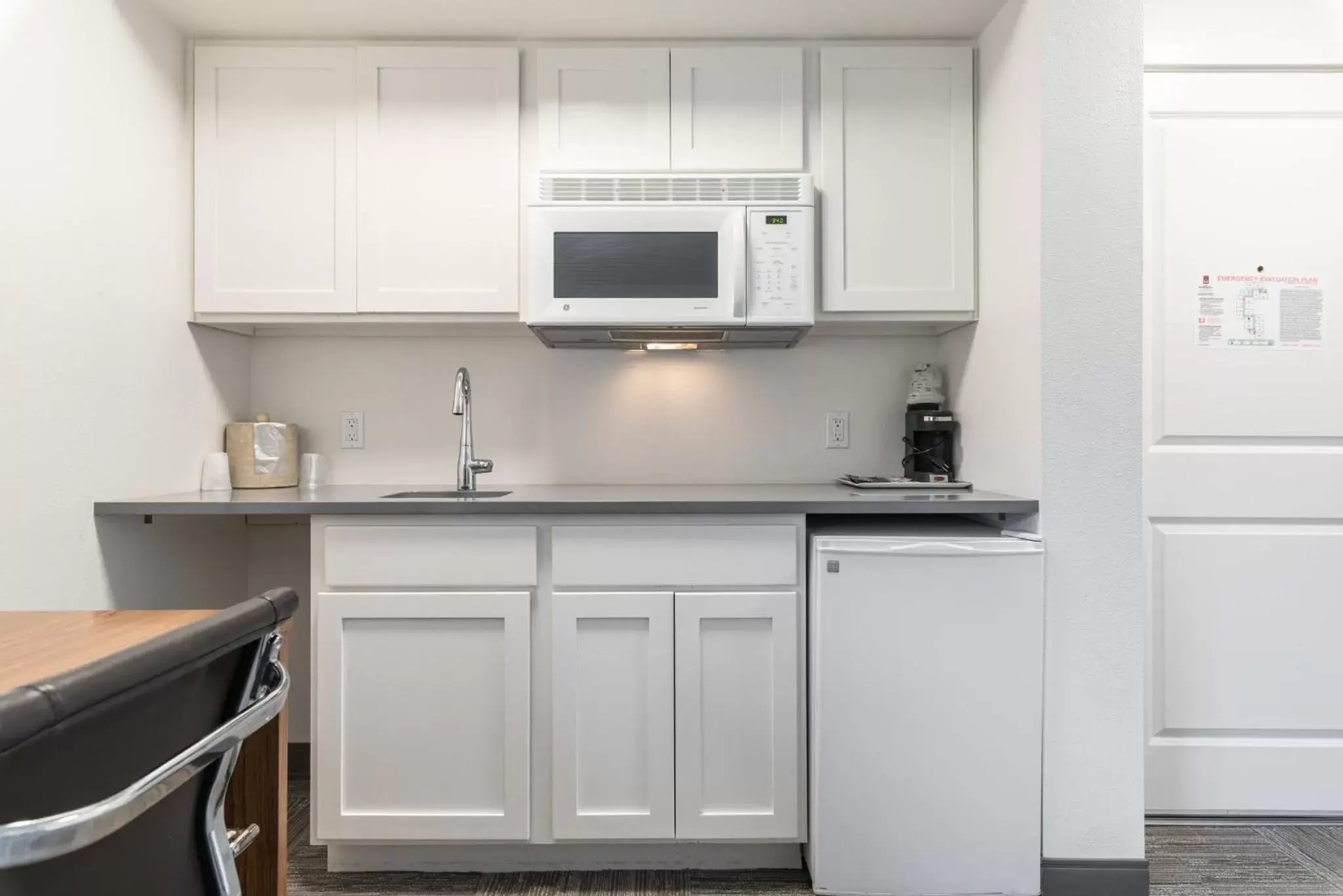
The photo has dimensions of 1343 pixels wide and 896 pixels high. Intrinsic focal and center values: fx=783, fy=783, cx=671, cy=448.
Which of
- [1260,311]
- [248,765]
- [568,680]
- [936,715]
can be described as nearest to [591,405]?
[568,680]

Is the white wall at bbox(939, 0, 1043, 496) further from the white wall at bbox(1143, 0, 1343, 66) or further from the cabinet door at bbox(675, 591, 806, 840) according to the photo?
the cabinet door at bbox(675, 591, 806, 840)

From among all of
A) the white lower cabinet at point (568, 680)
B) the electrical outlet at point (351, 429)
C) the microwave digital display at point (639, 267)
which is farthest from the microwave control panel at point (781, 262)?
the electrical outlet at point (351, 429)

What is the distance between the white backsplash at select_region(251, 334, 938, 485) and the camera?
2.44m

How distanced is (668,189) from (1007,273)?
2.95 ft

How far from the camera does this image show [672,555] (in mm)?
1842

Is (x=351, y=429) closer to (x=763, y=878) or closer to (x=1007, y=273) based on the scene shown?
(x=763, y=878)

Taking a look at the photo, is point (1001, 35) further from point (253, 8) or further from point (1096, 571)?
point (253, 8)

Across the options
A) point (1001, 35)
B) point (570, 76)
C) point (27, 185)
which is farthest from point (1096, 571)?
point (27, 185)

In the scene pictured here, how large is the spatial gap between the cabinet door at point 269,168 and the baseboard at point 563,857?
1458 millimetres

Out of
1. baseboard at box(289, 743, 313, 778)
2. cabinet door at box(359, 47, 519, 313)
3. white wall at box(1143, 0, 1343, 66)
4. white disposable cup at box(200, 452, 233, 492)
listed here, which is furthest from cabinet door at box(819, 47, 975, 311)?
baseboard at box(289, 743, 313, 778)

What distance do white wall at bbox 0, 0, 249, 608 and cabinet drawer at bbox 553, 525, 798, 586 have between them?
3.47 feet

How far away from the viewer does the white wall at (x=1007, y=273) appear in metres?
1.84

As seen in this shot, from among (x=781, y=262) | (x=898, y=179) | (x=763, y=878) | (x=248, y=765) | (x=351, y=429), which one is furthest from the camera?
(x=351, y=429)

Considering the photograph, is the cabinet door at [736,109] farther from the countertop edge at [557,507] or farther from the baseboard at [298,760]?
the baseboard at [298,760]
